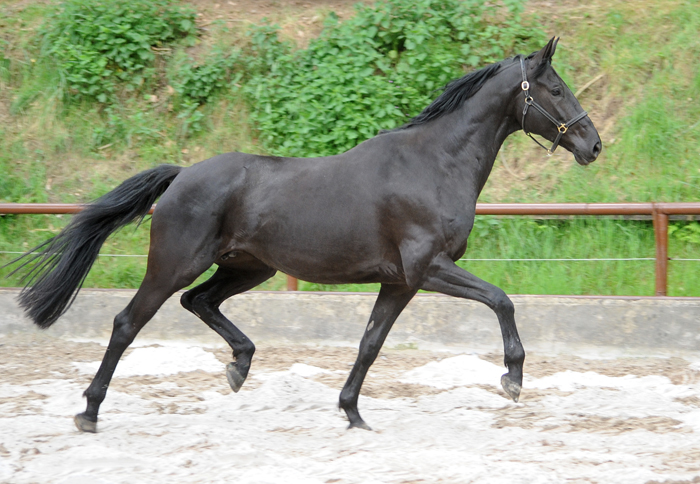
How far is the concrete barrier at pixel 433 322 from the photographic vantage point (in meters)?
5.36

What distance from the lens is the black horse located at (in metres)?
3.74

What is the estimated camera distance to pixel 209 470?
3.20 metres

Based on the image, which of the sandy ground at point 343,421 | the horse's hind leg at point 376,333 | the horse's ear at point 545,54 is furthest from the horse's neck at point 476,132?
the sandy ground at point 343,421

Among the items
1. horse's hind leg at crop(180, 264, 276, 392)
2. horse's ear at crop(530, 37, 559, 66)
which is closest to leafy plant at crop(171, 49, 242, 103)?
horse's hind leg at crop(180, 264, 276, 392)

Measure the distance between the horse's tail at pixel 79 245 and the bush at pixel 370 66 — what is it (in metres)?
3.36

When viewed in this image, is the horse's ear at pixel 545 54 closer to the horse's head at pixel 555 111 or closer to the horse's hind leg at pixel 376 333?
the horse's head at pixel 555 111

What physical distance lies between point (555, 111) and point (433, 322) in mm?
2417

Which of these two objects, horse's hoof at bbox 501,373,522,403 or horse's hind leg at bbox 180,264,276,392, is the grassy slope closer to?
horse's hind leg at bbox 180,264,276,392

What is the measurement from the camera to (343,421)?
405cm

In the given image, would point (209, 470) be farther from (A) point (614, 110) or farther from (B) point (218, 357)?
(A) point (614, 110)

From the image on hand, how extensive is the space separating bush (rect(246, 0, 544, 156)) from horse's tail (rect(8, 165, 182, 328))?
11.0ft

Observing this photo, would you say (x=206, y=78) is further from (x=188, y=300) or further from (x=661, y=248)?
(x=661, y=248)

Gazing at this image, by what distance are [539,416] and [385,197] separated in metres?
1.57

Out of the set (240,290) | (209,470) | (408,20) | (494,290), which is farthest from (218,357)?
(408,20)
